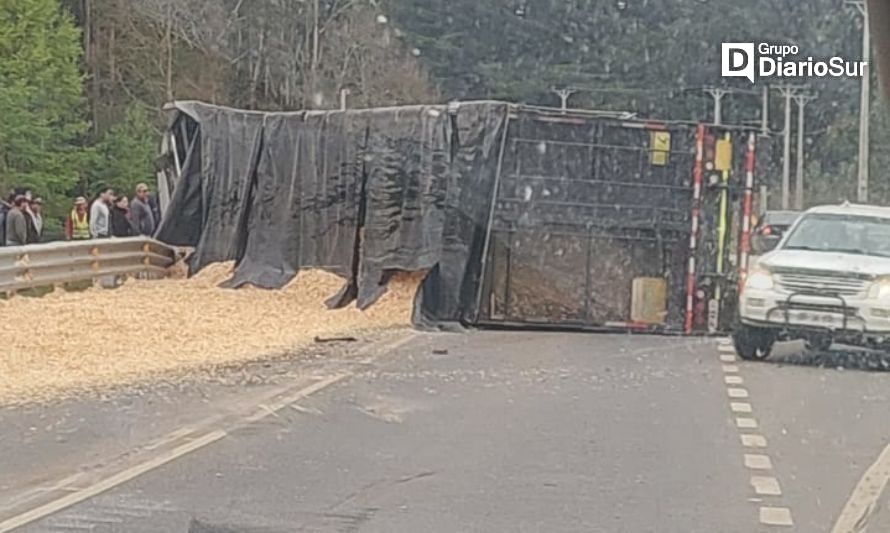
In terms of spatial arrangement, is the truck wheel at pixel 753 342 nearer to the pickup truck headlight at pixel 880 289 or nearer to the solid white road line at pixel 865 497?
the pickup truck headlight at pixel 880 289

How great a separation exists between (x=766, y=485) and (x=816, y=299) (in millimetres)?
6789

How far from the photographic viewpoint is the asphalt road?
8203mm

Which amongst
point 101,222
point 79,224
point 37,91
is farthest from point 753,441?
point 37,91

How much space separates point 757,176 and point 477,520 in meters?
10.8

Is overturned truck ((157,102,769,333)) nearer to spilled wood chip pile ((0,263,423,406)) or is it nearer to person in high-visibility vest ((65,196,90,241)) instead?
spilled wood chip pile ((0,263,423,406))

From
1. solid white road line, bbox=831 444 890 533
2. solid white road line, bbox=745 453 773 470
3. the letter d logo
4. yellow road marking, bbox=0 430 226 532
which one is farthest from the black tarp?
the letter d logo

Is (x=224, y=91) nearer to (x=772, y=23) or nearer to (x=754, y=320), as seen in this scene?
(x=772, y=23)

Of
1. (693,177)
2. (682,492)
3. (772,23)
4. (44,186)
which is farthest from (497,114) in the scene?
(772,23)

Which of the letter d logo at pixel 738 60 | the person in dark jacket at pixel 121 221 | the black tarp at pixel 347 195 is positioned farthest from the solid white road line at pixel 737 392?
the letter d logo at pixel 738 60

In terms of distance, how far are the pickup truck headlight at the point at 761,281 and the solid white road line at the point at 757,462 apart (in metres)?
5.79

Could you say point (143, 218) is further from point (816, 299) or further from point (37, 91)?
point (37, 91)

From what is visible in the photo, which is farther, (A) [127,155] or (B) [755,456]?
(A) [127,155]

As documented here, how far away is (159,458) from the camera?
32.5 feet

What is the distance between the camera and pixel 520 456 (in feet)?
33.1
